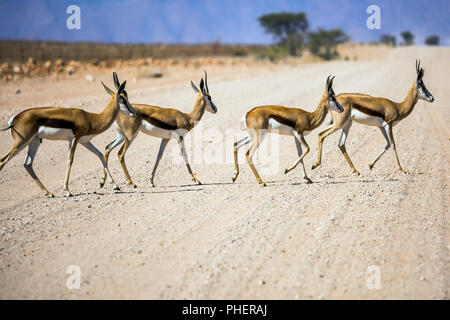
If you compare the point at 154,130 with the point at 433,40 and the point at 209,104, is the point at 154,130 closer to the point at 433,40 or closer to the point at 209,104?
the point at 209,104

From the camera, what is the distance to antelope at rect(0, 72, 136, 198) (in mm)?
8227

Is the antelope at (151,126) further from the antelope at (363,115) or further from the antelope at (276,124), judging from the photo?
the antelope at (363,115)

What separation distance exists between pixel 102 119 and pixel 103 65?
25.3 meters

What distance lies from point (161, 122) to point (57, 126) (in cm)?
189

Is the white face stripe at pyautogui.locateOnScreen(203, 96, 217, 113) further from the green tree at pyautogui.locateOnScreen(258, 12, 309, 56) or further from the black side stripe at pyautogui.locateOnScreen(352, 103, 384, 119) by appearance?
the green tree at pyautogui.locateOnScreen(258, 12, 309, 56)

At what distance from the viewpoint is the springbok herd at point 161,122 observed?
8406 millimetres

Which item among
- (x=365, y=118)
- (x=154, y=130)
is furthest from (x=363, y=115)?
(x=154, y=130)

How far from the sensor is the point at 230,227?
711 cm

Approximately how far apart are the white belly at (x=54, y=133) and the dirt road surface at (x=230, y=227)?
1.02 metres

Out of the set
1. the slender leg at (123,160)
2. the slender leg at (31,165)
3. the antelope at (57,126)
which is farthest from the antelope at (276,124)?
the slender leg at (31,165)
